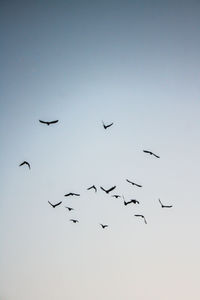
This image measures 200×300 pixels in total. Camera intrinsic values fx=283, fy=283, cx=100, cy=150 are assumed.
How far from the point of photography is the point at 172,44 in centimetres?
143

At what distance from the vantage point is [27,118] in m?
1.49

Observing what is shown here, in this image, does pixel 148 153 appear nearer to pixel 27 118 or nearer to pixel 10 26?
pixel 27 118

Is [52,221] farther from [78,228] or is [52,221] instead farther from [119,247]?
[119,247]

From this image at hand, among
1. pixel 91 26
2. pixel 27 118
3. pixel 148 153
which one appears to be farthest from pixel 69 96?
pixel 148 153

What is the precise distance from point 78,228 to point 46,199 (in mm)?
217

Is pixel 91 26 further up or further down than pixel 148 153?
further up

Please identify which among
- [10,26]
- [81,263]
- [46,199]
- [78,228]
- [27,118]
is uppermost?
[10,26]

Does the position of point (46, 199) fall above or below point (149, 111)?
below

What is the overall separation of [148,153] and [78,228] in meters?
0.50

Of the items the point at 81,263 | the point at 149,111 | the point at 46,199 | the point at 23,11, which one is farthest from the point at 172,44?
the point at 81,263

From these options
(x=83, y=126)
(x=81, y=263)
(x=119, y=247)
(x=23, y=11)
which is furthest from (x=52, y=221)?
(x=23, y=11)

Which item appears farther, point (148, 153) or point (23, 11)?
point (23, 11)

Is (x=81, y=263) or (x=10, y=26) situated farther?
(x=10, y=26)

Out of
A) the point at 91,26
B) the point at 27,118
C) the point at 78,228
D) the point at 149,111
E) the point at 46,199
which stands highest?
the point at 91,26
